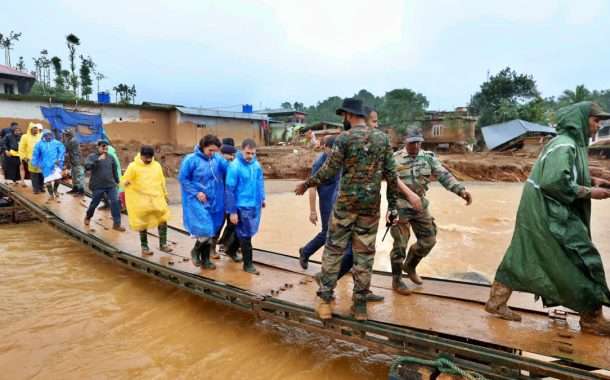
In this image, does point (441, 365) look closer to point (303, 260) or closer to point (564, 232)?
point (564, 232)

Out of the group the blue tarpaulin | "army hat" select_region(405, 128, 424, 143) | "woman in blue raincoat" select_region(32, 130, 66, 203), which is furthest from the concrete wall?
"army hat" select_region(405, 128, 424, 143)

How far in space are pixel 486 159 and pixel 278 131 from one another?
16.4 m

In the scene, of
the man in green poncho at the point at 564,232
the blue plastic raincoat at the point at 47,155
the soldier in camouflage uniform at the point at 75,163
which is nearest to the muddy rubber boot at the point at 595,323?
the man in green poncho at the point at 564,232

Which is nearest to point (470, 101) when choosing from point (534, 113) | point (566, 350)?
point (534, 113)

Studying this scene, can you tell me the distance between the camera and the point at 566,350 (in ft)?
8.68

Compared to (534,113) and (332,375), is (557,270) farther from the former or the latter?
(534,113)

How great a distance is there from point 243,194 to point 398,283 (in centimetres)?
189

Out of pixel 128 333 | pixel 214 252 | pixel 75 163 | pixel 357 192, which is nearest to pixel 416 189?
pixel 357 192

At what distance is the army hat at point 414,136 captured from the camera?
3.80 meters

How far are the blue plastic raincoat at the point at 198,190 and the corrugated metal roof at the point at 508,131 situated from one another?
31.0 metres

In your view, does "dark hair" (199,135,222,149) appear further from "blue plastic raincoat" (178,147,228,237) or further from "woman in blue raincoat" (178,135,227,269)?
"blue plastic raincoat" (178,147,228,237)

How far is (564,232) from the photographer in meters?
2.79

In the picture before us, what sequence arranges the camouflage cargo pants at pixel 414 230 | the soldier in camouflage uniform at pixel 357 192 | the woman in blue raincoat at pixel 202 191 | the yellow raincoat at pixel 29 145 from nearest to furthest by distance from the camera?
the soldier in camouflage uniform at pixel 357 192
the camouflage cargo pants at pixel 414 230
the woman in blue raincoat at pixel 202 191
the yellow raincoat at pixel 29 145

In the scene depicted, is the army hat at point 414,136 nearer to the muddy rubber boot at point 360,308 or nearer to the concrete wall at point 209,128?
the muddy rubber boot at point 360,308
